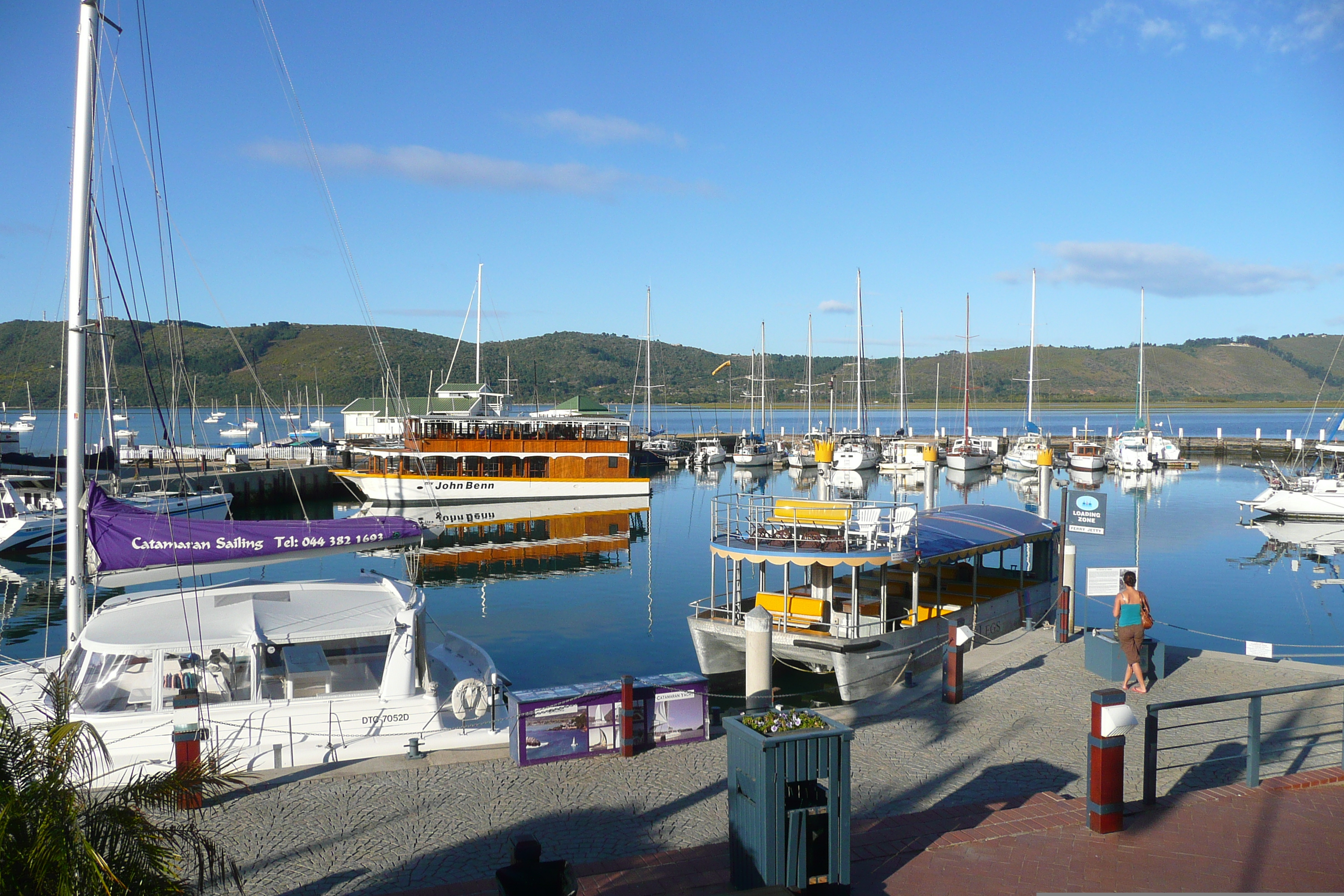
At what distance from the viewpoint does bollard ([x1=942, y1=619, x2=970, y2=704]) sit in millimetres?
13445

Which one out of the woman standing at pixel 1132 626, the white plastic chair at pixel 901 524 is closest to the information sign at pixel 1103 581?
the woman standing at pixel 1132 626

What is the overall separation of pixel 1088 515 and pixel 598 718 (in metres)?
11.1

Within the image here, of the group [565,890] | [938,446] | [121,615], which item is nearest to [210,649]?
[121,615]

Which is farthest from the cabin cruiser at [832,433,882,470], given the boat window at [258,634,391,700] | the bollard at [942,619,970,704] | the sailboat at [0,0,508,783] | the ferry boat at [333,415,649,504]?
the boat window at [258,634,391,700]

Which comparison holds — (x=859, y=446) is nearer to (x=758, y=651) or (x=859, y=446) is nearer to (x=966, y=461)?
(x=966, y=461)

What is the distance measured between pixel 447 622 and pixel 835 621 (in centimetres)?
1303

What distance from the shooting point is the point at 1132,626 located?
44.6 feet

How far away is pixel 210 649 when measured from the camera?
12.1 m

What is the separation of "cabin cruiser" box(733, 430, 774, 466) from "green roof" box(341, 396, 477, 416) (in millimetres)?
21731

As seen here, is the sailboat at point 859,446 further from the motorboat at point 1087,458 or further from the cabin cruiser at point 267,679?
the cabin cruiser at point 267,679

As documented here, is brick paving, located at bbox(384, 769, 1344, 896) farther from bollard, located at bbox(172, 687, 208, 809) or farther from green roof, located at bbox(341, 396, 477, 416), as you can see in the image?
green roof, located at bbox(341, 396, 477, 416)

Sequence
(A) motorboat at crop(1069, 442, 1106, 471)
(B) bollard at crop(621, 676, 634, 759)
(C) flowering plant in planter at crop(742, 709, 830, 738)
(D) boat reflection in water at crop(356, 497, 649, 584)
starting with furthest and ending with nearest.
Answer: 1. (A) motorboat at crop(1069, 442, 1106, 471)
2. (D) boat reflection in water at crop(356, 497, 649, 584)
3. (B) bollard at crop(621, 676, 634, 759)
4. (C) flowering plant in planter at crop(742, 709, 830, 738)

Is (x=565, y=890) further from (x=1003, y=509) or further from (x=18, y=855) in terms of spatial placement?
(x=1003, y=509)

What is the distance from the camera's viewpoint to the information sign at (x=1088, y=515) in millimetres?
17688
